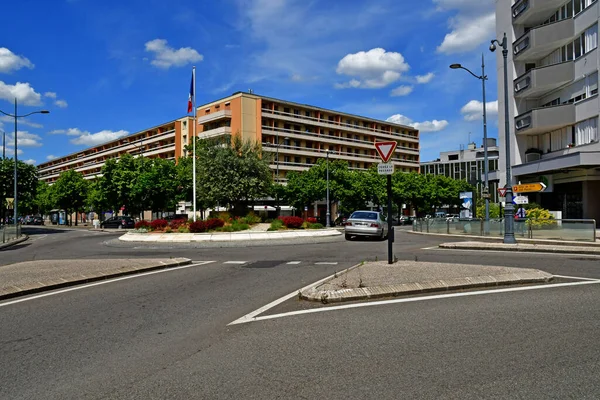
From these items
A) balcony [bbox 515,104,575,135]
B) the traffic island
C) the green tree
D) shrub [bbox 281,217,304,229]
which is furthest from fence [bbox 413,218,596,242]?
the green tree

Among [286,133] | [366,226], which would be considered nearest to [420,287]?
[366,226]

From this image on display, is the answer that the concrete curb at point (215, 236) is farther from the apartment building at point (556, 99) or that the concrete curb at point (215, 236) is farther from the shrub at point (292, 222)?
the apartment building at point (556, 99)

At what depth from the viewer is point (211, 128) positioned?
7488 centimetres

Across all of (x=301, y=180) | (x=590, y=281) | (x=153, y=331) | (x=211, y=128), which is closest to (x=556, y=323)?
(x=590, y=281)

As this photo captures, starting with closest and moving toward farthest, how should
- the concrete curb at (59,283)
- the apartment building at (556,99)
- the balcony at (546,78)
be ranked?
the concrete curb at (59,283), the apartment building at (556,99), the balcony at (546,78)

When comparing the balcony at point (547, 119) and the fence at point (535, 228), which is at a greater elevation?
the balcony at point (547, 119)

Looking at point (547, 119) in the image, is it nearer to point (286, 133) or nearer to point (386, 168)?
point (386, 168)

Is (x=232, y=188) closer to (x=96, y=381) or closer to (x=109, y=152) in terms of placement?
(x=96, y=381)

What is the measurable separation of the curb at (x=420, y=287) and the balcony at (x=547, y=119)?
962 inches

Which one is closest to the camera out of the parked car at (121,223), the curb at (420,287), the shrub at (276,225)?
the curb at (420,287)

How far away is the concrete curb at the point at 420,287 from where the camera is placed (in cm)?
760

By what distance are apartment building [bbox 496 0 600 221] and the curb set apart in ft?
68.8

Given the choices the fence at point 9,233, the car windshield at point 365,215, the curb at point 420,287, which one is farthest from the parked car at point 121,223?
the curb at point 420,287

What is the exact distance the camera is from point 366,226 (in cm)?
2302
